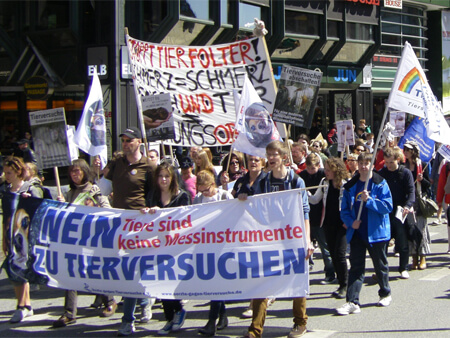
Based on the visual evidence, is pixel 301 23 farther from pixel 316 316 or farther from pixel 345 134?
pixel 316 316

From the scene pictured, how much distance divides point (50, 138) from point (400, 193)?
4.31m

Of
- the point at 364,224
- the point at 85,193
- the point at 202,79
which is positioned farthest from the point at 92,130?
the point at 364,224

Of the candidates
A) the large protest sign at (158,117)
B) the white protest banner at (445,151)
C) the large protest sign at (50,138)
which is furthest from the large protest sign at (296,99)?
the large protest sign at (50,138)

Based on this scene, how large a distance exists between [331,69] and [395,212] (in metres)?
14.4

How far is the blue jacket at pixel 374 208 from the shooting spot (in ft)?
23.3

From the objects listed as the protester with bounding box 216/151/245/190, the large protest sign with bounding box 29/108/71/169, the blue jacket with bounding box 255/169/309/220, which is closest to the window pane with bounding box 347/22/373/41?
the protester with bounding box 216/151/245/190

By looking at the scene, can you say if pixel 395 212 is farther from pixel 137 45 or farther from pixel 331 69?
pixel 331 69

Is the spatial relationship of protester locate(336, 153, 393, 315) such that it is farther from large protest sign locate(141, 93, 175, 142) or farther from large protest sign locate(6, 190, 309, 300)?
large protest sign locate(141, 93, 175, 142)

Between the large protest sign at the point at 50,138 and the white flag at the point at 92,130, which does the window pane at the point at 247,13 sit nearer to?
the white flag at the point at 92,130

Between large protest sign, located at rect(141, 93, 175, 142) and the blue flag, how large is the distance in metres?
3.95

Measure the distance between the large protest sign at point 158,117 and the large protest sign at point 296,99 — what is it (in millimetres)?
1381

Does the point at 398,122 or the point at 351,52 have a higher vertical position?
the point at 351,52

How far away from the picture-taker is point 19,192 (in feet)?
23.9

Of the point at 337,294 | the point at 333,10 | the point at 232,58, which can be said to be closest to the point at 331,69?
the point at 333,10
